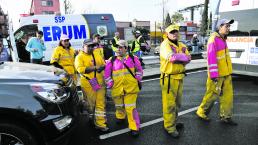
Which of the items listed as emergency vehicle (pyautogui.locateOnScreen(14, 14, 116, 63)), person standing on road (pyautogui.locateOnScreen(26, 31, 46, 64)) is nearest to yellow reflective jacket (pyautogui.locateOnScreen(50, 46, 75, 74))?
person standing on road (pyautogui.locateOnScreen(26, 31, 46, 64))

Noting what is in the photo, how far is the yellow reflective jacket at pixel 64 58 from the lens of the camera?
6.09m

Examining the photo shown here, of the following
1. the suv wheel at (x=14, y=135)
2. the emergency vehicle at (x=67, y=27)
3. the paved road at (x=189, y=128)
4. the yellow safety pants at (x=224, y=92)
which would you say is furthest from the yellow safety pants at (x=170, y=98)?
the emergency vehicle at (x=67, y=27)

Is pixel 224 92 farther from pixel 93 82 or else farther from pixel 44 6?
pixel 44 6

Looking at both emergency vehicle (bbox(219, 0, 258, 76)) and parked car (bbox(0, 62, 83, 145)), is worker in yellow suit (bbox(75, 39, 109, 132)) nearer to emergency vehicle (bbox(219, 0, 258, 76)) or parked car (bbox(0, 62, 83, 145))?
parked car (bbox(0, 62, 83, 145))

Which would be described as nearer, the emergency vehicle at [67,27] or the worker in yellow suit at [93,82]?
the worker in yellow suit at [93,82]

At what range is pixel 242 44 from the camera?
798 cm

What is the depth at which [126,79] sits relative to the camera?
4.71 metres

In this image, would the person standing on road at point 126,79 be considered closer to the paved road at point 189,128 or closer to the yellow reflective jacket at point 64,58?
the paved road at point 189,128

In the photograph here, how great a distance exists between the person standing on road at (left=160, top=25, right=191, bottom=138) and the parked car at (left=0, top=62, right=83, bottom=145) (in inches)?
62.4

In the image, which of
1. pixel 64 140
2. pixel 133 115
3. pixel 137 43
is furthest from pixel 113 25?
pixel 64 140

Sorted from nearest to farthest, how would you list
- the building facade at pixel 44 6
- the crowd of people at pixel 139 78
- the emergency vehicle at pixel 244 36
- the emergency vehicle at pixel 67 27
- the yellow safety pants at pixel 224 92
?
the crowd of people at pixel 139 78, the yellow safety pants at pixel 224 92, the emergency vehicle at pixel 244 36, the emergency vehicle at pixel 67 27, the building facade at pixel 44 6

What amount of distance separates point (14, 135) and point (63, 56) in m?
3.02

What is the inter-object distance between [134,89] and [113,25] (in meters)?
8.50

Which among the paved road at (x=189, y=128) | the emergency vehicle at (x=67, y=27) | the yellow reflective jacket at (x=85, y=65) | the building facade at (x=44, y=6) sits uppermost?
the building facade at (x=44, y=6)
